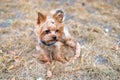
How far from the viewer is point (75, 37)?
3900mm

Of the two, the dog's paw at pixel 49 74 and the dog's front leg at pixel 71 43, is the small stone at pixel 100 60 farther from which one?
the dog's paw at pixel 49 74

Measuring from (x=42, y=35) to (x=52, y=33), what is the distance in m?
0.15

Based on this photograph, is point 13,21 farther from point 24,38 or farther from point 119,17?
point 119,17

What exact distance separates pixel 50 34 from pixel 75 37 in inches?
40.6

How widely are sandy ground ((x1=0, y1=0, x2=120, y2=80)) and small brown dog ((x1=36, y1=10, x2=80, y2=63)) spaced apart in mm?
129

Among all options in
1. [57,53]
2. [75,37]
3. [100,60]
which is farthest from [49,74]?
[75,37]

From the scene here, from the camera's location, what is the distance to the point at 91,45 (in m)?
3.68

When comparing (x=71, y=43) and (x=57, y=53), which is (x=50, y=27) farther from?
(x=71, y=43)

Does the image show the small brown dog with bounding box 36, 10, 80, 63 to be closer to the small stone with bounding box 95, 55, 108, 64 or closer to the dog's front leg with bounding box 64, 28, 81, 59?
the dog's front leg with bounding box 64, 28, 81, 59

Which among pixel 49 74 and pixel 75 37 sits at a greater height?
pixel 75 37

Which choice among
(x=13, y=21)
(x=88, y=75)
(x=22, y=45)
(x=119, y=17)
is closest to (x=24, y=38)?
(x=22, y=45)

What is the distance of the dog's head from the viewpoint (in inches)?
116

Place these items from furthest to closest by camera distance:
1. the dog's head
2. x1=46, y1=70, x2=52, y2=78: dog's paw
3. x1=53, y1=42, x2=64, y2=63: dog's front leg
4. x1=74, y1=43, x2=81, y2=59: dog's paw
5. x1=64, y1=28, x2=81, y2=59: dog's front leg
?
x1=64, y1=28, x2=81, y2=59: dog's front leg < x1=74, y1=43, x2=81, y2=59: dog's paw < x1=53, y1=42, x2=64, y2=63: dog's front leg < x1=46, y1=70, x2=52, y2=78: dog's paw < the dog's head

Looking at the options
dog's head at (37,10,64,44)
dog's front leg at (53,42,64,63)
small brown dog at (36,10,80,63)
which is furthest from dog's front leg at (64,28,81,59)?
dog's head at (37,10,64,44)
